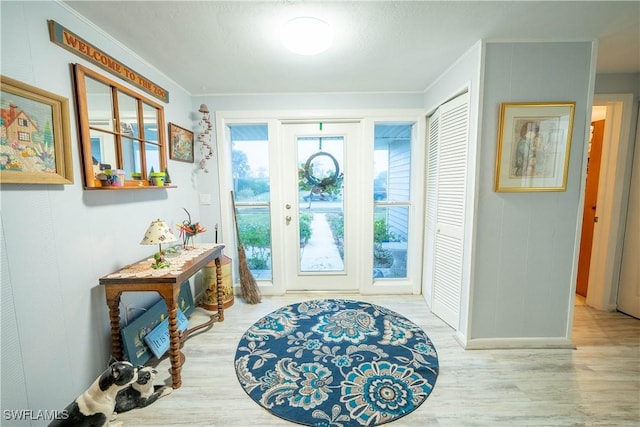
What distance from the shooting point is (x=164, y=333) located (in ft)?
6.16

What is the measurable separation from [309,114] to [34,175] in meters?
2.14

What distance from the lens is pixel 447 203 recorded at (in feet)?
7.27

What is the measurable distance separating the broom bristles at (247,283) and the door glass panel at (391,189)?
1416 mm

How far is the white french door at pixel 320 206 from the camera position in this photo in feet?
9.12

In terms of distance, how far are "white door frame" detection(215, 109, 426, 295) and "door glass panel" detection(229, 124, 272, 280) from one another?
105 mm

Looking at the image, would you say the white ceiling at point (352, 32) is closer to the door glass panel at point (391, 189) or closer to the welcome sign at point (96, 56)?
the welcome sign at point (96, 56)

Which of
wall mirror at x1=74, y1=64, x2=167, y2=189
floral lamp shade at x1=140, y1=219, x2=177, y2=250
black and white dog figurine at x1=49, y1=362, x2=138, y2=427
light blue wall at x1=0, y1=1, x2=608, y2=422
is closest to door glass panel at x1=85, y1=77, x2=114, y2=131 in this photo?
wall mirror at x1=74, y1=64, x2=167, y2=189

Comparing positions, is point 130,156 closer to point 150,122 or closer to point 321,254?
point 150,122

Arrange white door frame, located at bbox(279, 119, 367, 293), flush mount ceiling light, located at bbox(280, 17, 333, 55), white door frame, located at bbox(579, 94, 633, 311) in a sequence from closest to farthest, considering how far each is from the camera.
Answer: flush mount ceiling light, located at bbox(280, 17, 333, 55) → white door frame, located at bbox(579, 94, 633, 311) → white door frame, located at bbox(279, 119, 367, 293)

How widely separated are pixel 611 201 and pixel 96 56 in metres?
4.35

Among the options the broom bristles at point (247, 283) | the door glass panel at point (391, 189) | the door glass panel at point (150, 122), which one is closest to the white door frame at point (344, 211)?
the door glass panel at point (391, 189)

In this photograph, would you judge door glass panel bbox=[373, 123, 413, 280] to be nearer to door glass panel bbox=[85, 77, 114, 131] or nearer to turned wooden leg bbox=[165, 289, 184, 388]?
turned wooden leg bbox=[165, 289, 184, 388]

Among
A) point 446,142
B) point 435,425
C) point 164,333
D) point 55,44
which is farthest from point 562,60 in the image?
point 164,333

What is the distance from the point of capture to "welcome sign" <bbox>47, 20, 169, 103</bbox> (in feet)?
4.24
